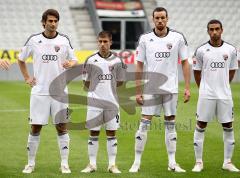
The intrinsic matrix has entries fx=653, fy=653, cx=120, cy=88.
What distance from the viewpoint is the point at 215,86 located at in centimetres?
950

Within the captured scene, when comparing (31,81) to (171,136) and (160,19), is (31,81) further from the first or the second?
(171,136)

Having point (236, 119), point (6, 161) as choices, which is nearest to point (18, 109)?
point (236, 119)

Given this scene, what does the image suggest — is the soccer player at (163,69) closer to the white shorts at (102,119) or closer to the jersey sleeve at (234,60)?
the white shorts at (102,119)

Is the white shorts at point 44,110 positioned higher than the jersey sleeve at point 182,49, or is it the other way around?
the jersey sleeve at point 182,49

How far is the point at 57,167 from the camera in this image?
9984mm

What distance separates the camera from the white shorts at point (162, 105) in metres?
9.40

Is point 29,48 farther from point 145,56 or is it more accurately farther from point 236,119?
point 236,119

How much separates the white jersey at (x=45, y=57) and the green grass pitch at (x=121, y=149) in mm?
1284

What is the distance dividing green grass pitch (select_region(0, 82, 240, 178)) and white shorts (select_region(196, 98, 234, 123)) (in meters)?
0.77

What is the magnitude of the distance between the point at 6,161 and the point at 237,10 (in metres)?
28.8

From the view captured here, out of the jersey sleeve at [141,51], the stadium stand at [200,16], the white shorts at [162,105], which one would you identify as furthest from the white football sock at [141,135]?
the stadium stand at [200,16]

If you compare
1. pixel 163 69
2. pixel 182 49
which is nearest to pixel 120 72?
pixel 163 69

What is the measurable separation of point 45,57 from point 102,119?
Answer: 3.95 feet

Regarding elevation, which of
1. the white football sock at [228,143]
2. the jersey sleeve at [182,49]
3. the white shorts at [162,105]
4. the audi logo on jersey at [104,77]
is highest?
the jersey sleeve at [182,49]
